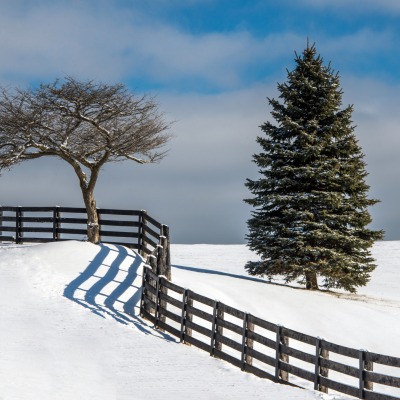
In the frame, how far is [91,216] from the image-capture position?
29172 millimetres

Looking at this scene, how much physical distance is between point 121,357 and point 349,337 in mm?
11245

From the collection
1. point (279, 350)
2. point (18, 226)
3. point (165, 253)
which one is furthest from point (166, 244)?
point (18, 226)

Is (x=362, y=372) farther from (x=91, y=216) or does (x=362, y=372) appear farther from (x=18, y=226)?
(x=18, y=226)

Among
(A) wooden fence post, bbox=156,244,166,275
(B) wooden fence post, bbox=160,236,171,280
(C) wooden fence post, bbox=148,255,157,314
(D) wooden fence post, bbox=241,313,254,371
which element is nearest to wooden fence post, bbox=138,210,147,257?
(B) wooden fence post, bbox=160,236,171,280

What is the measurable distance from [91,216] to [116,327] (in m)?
13.6

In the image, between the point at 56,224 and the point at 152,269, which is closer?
the point at 152,269

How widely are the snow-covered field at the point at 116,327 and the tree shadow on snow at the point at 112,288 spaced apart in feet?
0.11

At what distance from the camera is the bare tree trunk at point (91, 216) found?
1134 inches

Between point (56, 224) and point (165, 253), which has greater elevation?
point (56, 224)

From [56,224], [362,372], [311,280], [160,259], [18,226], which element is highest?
[56,224]

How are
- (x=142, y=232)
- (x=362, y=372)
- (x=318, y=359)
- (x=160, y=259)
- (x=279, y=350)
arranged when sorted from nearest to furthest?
(x=362, y=372) < (x=318, y=359) < (x=279, y=350) < (x=160, y=259) < (x=142, y=232)

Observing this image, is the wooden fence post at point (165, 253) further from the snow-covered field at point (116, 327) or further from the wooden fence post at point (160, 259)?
the snow-covered field at point (116, 327)

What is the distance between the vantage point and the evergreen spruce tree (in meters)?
29.9

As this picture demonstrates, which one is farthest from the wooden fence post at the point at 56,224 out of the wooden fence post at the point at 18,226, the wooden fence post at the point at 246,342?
the wooden fence post at the point at 246,342
